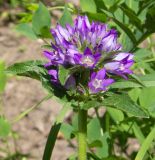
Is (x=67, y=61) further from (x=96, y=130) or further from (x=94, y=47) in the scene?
(x=96, y=130)

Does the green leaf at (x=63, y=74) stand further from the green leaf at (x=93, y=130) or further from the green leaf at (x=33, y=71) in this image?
the green leaf at (x=93, y=130)

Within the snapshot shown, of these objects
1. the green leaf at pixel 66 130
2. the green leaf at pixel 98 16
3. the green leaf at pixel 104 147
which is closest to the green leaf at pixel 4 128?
the green leaf at pixel 66 130

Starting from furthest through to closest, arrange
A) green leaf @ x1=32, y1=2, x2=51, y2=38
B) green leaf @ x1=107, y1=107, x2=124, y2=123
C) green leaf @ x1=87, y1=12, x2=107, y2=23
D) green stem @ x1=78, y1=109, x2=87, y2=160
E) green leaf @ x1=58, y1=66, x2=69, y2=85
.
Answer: green leaf @ x1=107, y1=107, x2=124, y2=123
green leaf @ x1=32, y1=2, x2=51, y2=38
green leaf @ x1=87, y1=12, x2=107, y2=23
green stem @ x1=78, y1=109, x2=87, y2=160
green leaf @ x1=58, y1=66, x2=69, y2=85

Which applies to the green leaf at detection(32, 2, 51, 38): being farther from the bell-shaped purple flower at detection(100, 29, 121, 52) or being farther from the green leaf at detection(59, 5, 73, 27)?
the bell-shaped purple flower at detection(100, 29, 121, 52)

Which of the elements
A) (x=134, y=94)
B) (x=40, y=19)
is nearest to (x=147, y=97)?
(x=134, y=94)

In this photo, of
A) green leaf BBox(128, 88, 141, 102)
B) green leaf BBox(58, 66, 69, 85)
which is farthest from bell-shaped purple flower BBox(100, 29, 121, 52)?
green leaf BBox(128, 88, 141, 102)

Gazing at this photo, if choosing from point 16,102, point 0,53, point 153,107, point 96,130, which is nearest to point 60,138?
point 16,102
